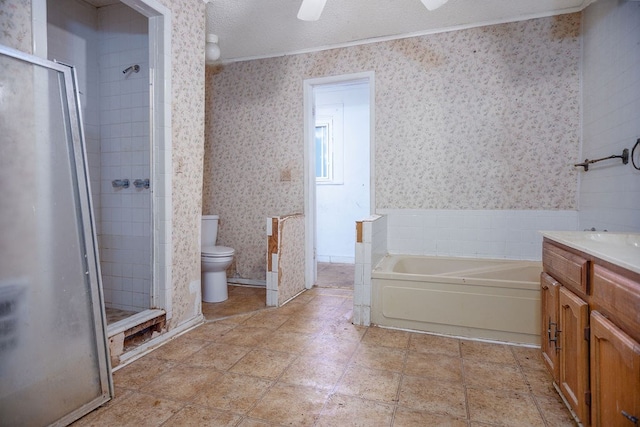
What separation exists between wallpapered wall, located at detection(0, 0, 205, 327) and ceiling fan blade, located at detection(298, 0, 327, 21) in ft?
2.73

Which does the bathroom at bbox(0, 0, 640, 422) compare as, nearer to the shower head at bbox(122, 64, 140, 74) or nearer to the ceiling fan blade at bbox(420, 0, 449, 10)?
the shower head at bbox(122, 64, 140, 74)

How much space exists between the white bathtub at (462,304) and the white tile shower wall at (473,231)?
0.26 meters

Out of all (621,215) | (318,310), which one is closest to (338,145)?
(318,310)

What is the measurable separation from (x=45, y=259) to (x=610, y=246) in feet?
7.29

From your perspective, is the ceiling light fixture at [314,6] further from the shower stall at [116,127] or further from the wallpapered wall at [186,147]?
the shower stall at [116,127]

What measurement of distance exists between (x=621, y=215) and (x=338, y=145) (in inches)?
132

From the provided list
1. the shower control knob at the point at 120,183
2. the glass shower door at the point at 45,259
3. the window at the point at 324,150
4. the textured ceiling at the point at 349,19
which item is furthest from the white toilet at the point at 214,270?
the window at the point at 324,150

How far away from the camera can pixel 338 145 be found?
194 inches

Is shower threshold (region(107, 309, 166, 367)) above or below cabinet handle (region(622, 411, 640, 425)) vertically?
below

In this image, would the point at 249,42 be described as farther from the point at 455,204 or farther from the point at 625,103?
the point at 625,103

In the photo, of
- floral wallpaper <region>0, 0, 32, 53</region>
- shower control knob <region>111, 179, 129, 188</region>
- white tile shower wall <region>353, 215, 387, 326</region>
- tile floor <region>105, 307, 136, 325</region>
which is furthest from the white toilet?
floral wallpaper <region>0, 0, 32, 53</region>

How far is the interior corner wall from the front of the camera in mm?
1979

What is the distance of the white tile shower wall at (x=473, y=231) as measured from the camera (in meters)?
2.91

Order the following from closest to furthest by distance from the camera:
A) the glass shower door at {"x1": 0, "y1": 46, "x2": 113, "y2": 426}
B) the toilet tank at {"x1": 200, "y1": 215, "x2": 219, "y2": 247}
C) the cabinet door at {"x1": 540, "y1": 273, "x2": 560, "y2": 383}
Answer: the glass shower door at {"x1": 0, "y1": 46, "x2": 113, "y2": 426}, the cabinet door at {"x1": 540, "y1": 273, "x2": 560, "y2": 383}, the toilet tank at {"x1": 200, "y1": 215, "x2": 219, "y2": 247}
